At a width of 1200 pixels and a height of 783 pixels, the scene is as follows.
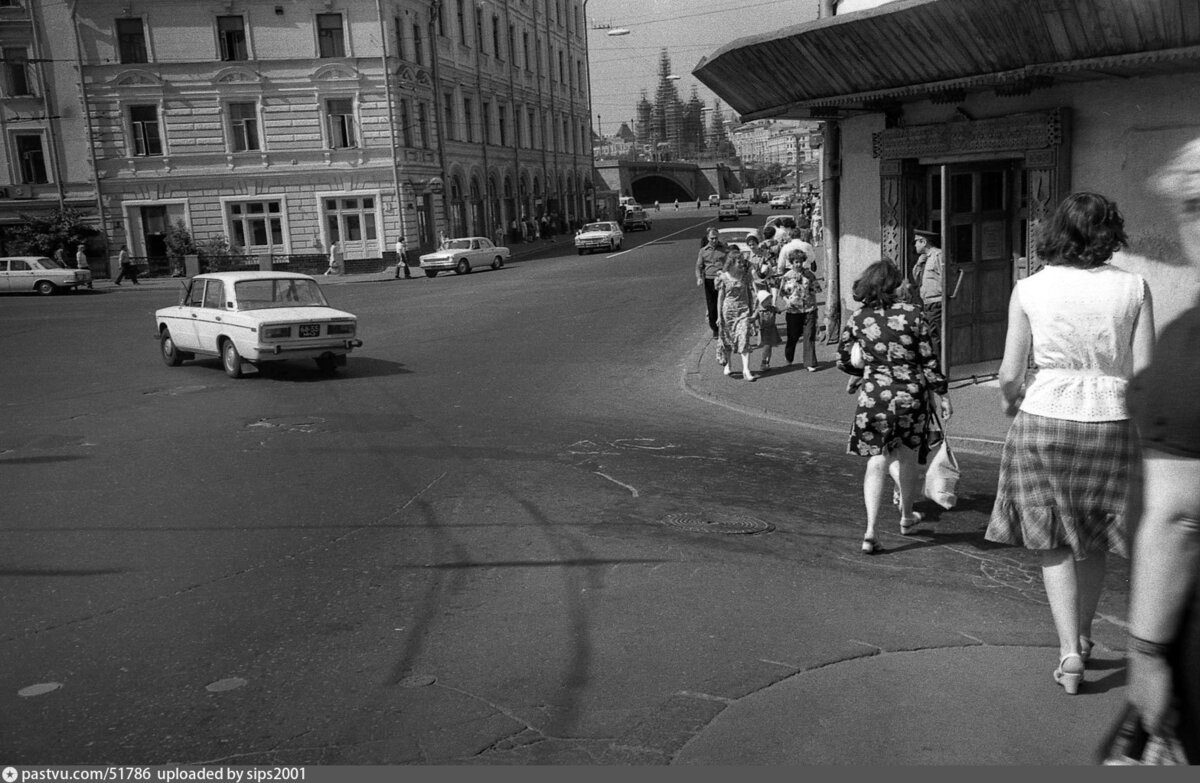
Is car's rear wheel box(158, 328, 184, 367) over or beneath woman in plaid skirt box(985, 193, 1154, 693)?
beneath

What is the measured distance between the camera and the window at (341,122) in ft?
138

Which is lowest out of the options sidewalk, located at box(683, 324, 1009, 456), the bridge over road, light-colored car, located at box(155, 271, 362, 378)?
sidewalk, located at box(683, 324, 1009, 456)

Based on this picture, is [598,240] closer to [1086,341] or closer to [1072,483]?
[1086,341]

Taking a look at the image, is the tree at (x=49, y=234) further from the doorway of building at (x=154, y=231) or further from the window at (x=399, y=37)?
the window at (x=399, y=37)

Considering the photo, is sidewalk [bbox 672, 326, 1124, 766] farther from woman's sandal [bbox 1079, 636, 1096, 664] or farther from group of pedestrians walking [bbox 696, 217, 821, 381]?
group of pedestrians walking [bbox 696, 217, 821, 381]

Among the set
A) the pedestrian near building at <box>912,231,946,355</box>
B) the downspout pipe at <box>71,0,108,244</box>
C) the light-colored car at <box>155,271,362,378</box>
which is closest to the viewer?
the pedestrian near building at <box>912,231,946,355</box>

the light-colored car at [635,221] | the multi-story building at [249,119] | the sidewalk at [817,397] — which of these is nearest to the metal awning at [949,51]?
the sidewalk at [817,397]

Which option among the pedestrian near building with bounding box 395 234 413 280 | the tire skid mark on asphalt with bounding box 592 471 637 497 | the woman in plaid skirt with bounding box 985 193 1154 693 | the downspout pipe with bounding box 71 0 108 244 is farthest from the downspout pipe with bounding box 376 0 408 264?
the woman in plaid skirt with bounding box 985 193 1154 693

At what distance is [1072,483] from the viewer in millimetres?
4102

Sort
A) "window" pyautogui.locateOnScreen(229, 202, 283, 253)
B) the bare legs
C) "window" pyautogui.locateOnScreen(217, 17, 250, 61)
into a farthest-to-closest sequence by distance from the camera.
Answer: "window" pyautogui.locateOnScreen(229, 202, 283, 253) < "window" pyautogui.locateOnScreen(217, 17, 250, 61) < the bare legs

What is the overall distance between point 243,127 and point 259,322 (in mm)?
31168

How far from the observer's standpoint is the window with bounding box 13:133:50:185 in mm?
41750

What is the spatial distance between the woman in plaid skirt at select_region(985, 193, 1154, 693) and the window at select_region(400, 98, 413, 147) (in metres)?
41.2

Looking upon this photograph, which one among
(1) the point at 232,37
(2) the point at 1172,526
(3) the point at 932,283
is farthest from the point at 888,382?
(1) the point at 232,37
